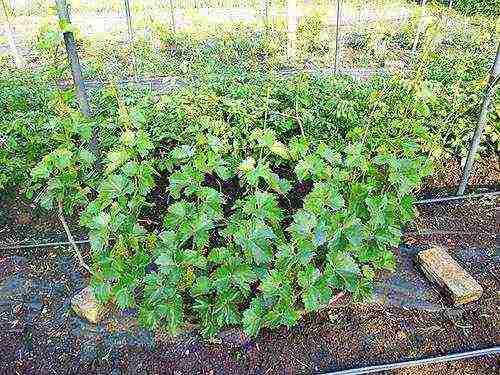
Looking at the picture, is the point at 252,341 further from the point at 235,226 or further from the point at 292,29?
the point at 292,29

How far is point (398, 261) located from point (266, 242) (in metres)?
1.11

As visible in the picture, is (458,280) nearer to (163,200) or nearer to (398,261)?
(398,261)

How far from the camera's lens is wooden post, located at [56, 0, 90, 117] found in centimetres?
216

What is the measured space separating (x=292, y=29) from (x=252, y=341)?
4824 millimetres

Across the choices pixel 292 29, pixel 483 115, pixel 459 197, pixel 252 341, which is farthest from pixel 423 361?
pixel 292 29

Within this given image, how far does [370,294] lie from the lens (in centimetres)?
231

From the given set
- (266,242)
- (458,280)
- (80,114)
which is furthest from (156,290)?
(458,280)

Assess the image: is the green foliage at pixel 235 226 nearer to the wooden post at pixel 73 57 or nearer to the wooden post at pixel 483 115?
the wooden post at pixel 73 57

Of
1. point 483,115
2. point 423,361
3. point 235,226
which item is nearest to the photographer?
point 235,226

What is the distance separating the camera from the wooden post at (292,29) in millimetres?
6082

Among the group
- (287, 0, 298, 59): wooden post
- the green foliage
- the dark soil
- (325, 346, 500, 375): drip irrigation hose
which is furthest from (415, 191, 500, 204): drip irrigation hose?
(287, 0, 298, 59): wooden post

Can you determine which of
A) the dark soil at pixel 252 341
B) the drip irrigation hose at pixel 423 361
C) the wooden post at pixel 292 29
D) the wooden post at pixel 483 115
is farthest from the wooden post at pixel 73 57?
the wooden post at pixel 292 29

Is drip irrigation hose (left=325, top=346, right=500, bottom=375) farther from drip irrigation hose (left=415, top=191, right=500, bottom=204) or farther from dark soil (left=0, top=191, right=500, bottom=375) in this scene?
drip irrigation hose (left=415, top=191, right=500, bottom=204)

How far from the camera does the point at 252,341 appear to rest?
2.34 m
